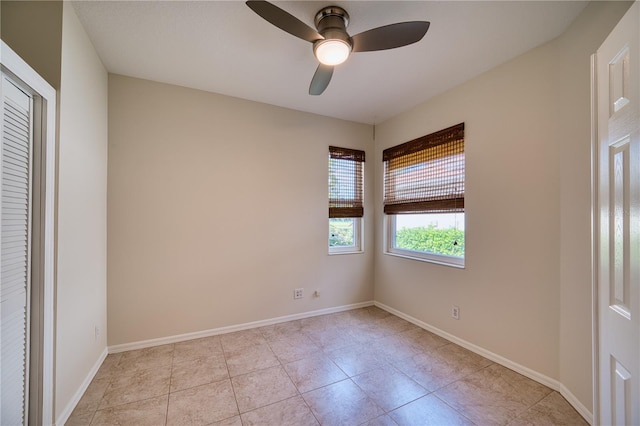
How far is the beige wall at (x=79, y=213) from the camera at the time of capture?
1.60 meters

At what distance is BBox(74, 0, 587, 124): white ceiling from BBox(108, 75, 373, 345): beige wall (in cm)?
34

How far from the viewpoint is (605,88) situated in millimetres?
1103

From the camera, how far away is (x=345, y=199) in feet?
11.6

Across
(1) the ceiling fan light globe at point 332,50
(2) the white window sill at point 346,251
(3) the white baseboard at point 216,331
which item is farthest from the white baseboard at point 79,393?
(1) the ceiling fan light globe at point 332,50

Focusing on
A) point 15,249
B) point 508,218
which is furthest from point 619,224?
point 15,249

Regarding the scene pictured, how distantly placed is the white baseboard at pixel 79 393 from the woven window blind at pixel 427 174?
328cm

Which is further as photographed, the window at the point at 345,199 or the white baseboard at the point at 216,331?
the window at the point at 345,199

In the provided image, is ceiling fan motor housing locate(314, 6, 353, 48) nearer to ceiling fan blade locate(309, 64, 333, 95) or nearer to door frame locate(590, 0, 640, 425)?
ceiling fan blade locate(309, 64, 333, 95)

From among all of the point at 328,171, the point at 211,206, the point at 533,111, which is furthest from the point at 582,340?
the point at 211,206

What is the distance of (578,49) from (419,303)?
8.33 ft

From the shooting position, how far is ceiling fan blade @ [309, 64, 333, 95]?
1.88 m

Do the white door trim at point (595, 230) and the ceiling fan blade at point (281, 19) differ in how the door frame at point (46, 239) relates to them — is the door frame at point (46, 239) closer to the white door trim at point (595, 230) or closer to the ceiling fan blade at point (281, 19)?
the ceiling fan blade at point (281, 19)

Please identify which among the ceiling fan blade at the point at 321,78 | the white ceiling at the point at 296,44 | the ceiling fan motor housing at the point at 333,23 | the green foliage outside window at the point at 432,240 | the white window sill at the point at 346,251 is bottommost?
the white window sill at the point at 346,251

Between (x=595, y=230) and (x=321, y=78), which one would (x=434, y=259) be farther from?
(x=321, y=78)
